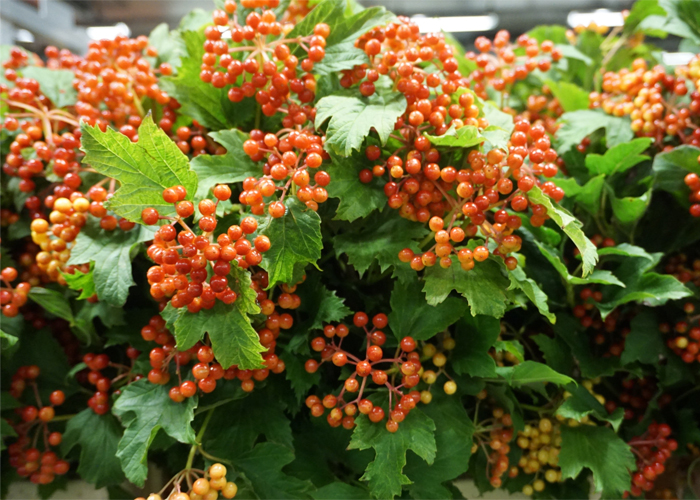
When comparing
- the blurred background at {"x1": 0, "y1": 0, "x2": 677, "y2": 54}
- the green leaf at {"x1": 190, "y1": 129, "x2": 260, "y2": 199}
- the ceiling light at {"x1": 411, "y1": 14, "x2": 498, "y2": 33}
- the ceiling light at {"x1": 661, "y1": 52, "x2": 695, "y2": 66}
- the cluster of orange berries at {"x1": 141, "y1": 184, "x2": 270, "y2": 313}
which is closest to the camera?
the cluster of orange berries at {"x1": 141, "y1": 184, "x2": 270, "y2": 313}

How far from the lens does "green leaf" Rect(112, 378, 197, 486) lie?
0.55 metres

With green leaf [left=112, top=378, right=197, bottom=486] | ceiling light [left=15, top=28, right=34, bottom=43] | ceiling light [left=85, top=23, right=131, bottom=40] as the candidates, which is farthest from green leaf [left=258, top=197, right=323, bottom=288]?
ceiling light [left=85, top=23, right=131, bottom=40]

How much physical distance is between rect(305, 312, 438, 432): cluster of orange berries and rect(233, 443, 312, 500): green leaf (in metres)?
0.08

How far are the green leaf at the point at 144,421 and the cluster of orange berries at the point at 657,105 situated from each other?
813 millimetres

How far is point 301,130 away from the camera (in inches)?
22.8

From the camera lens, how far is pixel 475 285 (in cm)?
55

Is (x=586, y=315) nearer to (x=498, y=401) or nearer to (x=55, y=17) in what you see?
(x=498, y=401)

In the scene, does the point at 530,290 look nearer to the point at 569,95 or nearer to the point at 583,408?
the point at 583,408

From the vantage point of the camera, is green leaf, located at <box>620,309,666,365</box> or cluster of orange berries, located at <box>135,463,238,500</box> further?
green leaf, located at <box>620,309,666,365</box>

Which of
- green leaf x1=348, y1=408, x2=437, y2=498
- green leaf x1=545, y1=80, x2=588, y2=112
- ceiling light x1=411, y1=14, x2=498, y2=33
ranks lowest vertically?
ceiling light x1=411, y1=14, x2=498, y2=33

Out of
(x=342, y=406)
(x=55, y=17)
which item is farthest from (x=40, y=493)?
(x=55, y=17)

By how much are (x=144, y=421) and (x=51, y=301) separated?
0.25 meters

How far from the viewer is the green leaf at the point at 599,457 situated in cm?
64

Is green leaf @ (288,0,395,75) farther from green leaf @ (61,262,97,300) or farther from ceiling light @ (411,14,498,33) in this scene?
ceiling light @ (411,14,498,33)
